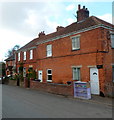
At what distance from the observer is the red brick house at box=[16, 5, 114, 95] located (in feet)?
45.9

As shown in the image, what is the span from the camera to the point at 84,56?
15.4m

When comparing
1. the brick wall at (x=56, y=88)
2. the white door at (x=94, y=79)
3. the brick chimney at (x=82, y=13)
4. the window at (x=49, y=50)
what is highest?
the brick chimney at (x=82, y=13)

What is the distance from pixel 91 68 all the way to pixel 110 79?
213 centimetres

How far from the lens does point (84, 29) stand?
50.9 ft

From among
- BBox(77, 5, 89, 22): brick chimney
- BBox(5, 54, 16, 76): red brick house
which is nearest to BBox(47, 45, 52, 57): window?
BBox(77, 5, 89, 22): brick chimney

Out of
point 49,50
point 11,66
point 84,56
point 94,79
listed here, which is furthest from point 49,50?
point 11,66

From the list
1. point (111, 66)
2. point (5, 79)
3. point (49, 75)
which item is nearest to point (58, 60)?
point (49, 75)

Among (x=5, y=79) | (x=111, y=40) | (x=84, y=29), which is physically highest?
(x=84, y=29)

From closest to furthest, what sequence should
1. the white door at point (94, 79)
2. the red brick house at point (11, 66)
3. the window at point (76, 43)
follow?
1. the white door at point (94, 79)
2. the window at point (76, 43)
3. the red brick house at point (11, 66)

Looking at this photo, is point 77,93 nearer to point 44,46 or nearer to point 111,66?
point 111,66

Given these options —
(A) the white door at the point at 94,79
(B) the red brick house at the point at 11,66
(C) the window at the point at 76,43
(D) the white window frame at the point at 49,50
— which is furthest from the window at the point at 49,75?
(B) the red brick house at the point at 11,66

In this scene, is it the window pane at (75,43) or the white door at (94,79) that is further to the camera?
the window pane at (75,43)

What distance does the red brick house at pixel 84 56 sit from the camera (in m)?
14.0

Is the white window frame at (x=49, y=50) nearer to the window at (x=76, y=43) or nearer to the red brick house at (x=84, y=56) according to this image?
the red brick house at (x=84, y=56)
